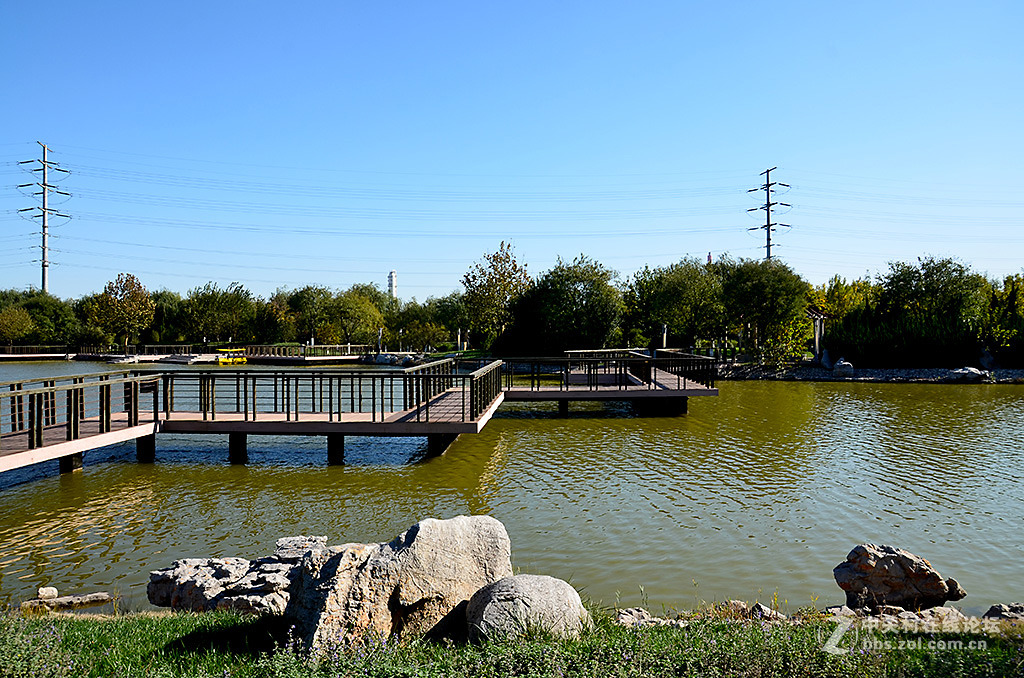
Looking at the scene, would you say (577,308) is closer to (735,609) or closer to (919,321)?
(919,321)

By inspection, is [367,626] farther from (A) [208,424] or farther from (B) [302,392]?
(B) [302,392]

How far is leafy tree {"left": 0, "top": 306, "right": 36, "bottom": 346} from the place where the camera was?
61531 mm

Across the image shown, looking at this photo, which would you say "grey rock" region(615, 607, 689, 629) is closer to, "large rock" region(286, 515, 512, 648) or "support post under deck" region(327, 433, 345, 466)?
"large rock" region(286, 515, 512, 648)

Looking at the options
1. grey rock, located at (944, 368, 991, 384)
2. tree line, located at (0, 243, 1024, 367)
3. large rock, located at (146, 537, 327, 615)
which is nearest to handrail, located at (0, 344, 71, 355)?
tree line, located at (0, 243, 1024, 367)

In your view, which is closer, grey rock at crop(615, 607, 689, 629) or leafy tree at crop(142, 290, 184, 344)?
grey rock at crop(615, 607, 689, 629)

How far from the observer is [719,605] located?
6.56 m

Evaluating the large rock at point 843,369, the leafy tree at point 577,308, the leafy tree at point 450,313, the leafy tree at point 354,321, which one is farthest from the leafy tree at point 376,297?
the large rock at point 843,369

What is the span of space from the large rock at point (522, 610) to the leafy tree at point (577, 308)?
3553cm

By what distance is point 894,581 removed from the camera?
6.98 m

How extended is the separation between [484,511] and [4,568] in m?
6.20

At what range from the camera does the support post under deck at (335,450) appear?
14172mm

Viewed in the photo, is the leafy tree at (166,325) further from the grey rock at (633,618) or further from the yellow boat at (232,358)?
the grey rock at (633,618)

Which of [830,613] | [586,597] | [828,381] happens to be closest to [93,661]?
[586,597]

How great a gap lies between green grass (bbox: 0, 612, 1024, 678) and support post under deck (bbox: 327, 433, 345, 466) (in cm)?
901
